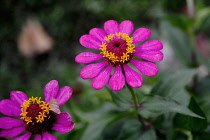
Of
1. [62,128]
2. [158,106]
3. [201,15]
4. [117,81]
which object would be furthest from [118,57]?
[201,15]

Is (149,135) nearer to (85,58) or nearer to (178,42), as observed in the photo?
(85,58)

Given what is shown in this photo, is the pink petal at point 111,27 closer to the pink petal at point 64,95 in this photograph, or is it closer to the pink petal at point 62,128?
the pink petal at point 64,95

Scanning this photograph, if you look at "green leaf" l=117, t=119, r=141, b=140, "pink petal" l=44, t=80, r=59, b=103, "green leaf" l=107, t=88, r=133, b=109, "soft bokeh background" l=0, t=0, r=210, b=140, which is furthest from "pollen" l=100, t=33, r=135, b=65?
"soft bokeh background" l=0, t=0, r=210, b=140

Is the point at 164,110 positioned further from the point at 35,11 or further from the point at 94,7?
the point at 35,11

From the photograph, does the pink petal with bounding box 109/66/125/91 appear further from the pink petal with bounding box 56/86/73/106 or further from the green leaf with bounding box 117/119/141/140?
the green leaf with bounding box 117/119/141/140

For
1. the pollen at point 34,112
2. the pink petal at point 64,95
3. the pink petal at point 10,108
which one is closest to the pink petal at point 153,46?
the pink petal at point 64,95

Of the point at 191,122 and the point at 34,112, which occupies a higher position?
the point at 34,112

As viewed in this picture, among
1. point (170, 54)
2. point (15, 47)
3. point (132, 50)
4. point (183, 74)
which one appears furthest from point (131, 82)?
point (15, 47)
